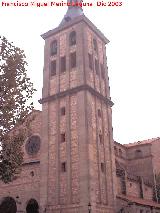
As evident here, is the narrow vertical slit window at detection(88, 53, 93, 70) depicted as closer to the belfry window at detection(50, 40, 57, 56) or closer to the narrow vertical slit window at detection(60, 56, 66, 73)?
the narrow vertical slit window at detection(60, 56, 66, 73)

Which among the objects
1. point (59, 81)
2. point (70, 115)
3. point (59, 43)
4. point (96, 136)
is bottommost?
point (96, 136)

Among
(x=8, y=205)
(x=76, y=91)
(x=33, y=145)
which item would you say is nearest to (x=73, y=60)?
(x=76, y=91)

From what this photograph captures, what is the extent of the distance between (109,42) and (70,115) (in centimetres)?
1516

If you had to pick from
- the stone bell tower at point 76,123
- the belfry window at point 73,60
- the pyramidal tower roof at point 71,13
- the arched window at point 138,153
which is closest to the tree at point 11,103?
the stone bell tower at point 76,123

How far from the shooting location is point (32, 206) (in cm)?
3691

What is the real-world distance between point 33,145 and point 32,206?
6865mm

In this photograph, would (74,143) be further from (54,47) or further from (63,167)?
(54,47)

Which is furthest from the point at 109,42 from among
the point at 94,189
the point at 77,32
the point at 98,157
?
the point at 94,189

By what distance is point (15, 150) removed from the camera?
20906 millimetres

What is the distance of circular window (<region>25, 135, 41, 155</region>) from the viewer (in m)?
39.0

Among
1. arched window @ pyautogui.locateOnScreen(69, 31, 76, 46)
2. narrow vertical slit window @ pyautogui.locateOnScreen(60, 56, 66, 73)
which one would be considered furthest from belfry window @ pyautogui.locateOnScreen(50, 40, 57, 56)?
arched window @ pyautogui.locateOnScreen(69, 31, 76, 46)

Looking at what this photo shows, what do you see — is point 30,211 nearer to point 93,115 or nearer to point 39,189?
point 39,189

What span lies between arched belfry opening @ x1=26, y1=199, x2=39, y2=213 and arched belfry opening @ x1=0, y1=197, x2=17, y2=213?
72.4 inches

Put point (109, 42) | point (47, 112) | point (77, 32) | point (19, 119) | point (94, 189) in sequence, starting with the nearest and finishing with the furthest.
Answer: point (19, 119) < point (94, 189) < point (47, 112) < point (77, 32) < point (109, 42)
